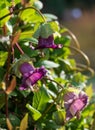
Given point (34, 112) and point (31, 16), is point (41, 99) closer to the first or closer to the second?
point (34, 112)

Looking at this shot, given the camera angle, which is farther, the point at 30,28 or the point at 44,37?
the point at 30,28

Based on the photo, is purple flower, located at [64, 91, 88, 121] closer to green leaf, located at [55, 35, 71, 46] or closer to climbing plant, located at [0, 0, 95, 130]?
climbing plant, located at [0, 0, 95, 130]

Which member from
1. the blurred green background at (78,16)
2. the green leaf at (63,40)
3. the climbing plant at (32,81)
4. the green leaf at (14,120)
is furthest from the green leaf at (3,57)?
the blurred green background at (78,16)

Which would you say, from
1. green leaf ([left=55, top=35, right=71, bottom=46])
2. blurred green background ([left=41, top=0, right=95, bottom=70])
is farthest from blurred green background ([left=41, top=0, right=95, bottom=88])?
green leaf ([left=55, top=35, right=71, bottom=46])

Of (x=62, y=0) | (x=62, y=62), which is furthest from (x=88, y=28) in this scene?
(x=62, y=62)

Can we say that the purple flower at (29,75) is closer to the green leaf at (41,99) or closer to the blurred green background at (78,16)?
the green leaf at (41,99)

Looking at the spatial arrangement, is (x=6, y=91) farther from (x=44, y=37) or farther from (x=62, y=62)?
(x=62, y=62)

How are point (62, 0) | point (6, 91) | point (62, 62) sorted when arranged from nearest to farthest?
point (6, 91) < point (62, 62) < point (62, 0)
